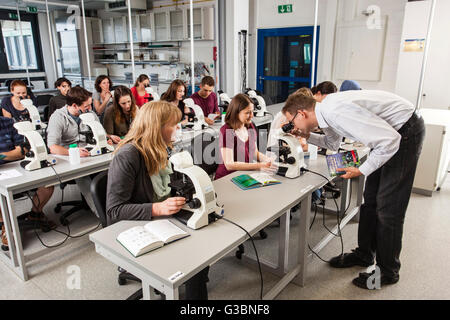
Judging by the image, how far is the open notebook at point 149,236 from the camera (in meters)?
1.30

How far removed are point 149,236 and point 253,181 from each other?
0.83 meters

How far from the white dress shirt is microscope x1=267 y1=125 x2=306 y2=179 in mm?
313

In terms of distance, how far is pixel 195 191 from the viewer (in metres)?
1.50

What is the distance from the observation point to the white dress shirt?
1754mm

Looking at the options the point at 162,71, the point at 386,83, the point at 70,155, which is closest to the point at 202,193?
the point at 70,155

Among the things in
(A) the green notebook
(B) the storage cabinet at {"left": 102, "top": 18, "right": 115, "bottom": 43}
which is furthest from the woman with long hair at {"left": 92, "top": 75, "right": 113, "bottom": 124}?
(B) the storage cabinet at {"left": 102, "top": 18, "right": 115, "bottom": 43}

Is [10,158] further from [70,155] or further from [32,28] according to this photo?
[32,28]

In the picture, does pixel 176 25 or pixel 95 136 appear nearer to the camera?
pixel 95 136

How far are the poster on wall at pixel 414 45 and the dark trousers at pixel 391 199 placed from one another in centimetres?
316

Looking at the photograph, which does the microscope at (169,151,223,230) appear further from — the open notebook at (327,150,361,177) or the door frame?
the door frame

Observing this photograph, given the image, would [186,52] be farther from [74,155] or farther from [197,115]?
[74,155]

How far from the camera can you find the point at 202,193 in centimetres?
147

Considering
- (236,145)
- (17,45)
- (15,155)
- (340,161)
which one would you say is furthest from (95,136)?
(17,45)

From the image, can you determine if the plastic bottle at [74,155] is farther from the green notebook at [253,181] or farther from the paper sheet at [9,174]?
the green notebook at [253,181]
